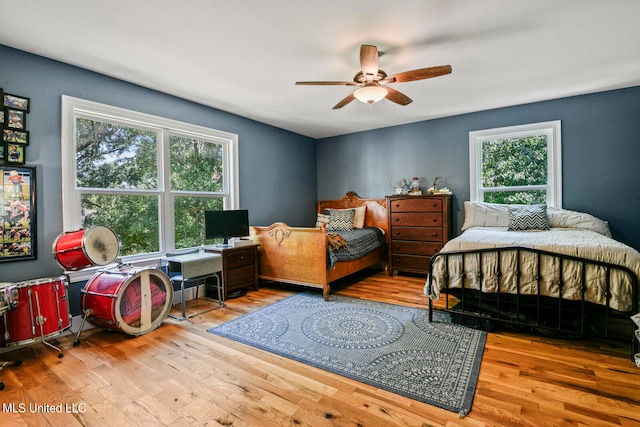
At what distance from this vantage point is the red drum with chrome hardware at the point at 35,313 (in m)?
2.15

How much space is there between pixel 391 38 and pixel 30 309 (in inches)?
132

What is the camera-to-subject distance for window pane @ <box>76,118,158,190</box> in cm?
297

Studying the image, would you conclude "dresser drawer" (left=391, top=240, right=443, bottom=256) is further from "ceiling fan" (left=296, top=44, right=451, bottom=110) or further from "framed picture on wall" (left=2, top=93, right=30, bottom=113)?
"framed picture on wall" (left=2, top=93, right=30, bottom=113)

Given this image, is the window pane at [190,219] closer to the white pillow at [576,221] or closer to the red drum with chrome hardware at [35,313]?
the red drum with chrome hardware at [35,313]

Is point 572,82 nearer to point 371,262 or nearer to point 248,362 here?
point 371,262

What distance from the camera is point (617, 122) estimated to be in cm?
369

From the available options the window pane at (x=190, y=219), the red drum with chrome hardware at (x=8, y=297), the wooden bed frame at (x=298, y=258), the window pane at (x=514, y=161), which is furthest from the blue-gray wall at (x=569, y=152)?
the red drum with chrome hardware at (x=8, y=297)

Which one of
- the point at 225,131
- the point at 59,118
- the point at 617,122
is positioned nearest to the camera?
the point at 59,118

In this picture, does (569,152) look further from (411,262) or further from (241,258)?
(241,258)

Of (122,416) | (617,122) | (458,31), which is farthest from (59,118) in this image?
(617,122)

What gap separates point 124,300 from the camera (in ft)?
8.36

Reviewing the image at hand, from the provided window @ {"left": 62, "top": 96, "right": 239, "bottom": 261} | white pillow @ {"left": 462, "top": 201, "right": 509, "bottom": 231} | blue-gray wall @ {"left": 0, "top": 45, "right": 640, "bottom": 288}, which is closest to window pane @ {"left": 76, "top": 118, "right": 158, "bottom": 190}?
window @ {"left": 62, "top": 96, "right": 239, "bottom": 261}

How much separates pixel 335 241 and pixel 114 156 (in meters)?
2.58

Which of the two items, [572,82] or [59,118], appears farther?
[572,82]
